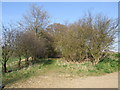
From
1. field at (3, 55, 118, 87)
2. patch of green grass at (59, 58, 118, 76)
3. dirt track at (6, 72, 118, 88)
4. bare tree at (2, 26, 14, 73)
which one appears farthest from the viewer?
bare tree at (2, 26, 14, 73)

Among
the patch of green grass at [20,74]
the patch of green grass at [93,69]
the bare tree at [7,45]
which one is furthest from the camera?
the bare tree at [7,45]

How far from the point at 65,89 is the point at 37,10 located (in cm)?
2221

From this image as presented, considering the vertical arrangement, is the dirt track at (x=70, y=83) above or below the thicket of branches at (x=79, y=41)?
below

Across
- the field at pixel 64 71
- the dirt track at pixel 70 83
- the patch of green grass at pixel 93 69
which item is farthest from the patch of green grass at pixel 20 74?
the patch of green grass at pixel 93 69

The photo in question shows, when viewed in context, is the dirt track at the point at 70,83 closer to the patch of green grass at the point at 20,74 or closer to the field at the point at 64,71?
the field at the point at 64,71

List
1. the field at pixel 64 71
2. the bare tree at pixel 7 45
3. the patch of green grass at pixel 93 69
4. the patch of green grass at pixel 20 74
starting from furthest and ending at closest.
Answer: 1. the bare tree at pixel 7 45
2. the patch of green grass at pixel 93 69
3. the field at pixel 64 71
4. the patch of green grass at pixel 20 74

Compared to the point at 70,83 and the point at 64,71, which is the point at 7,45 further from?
Result: the point at 70,83

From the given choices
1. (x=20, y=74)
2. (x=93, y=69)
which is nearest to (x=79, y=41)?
(x=93, y=69)

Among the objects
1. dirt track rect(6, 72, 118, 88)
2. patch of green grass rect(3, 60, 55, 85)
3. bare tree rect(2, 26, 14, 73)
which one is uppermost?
bare tree rect(2, 26, 14, 73)

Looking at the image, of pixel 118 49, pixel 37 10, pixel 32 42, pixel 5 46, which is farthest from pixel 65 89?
pixel 37 10

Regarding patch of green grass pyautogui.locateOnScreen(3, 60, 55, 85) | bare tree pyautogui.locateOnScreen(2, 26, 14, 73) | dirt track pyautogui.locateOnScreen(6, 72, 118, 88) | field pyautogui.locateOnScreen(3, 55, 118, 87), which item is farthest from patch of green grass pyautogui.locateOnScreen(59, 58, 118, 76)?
bare tree pyautogui.locateOnScreen(2, 26, 14, 73)

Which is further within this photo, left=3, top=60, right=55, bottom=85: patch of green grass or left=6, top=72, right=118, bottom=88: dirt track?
left=3, top=60, right=55, bottom=85: patch of green grass

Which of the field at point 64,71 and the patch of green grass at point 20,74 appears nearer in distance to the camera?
the patch of green grass at point 20,74

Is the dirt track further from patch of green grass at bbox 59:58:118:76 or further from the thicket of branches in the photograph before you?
the thicket of branches
